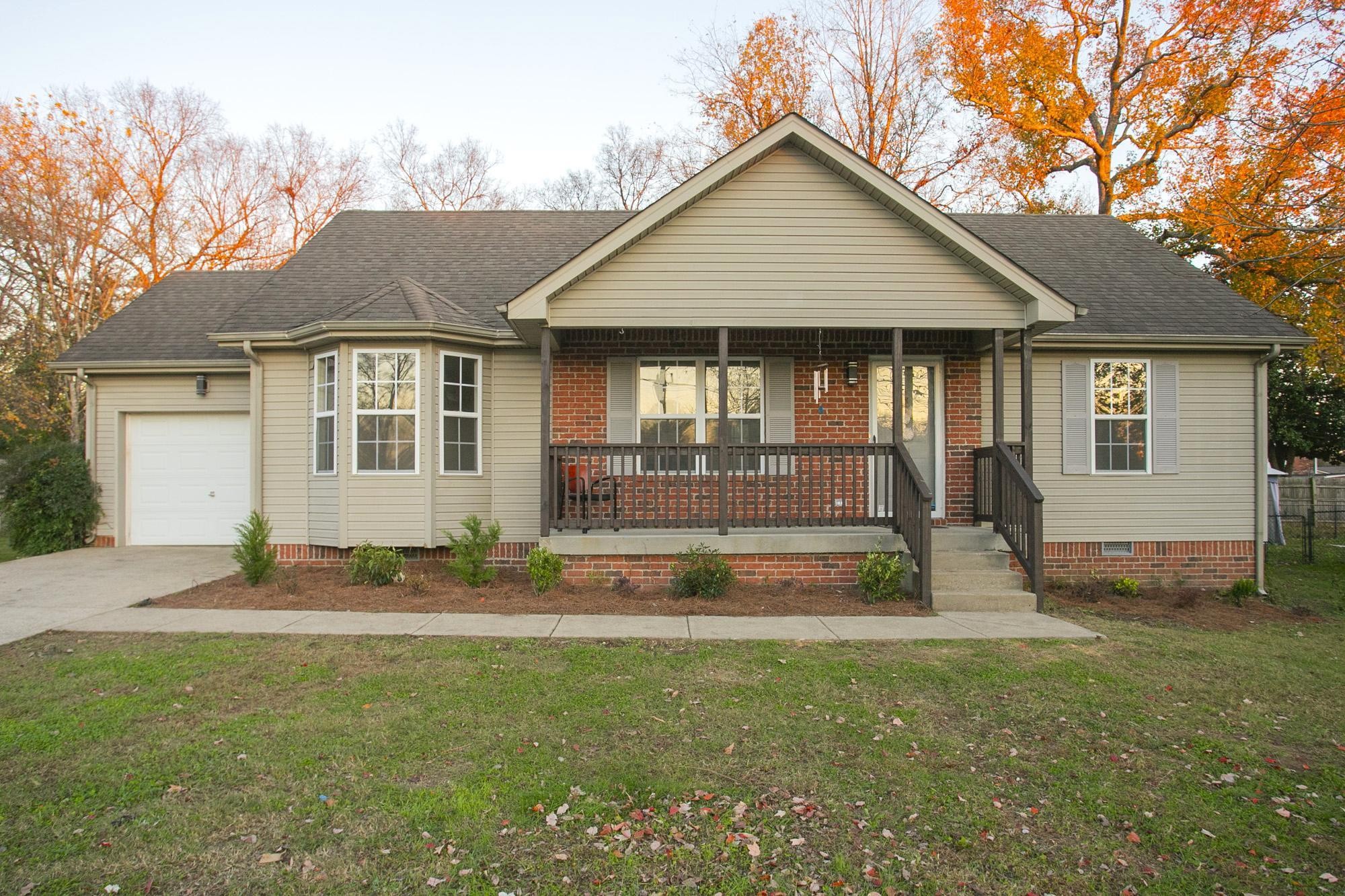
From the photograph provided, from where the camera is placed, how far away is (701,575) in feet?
26.6

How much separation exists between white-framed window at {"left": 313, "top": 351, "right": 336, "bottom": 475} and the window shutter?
221 inches

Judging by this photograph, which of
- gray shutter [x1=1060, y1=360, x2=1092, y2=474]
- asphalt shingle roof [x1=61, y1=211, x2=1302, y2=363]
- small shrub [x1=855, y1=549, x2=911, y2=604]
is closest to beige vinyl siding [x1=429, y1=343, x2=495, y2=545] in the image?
asphalt shingle roof [x1=61, y1=211, x2=1302, y2=363]

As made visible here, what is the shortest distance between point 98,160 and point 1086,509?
25406mm

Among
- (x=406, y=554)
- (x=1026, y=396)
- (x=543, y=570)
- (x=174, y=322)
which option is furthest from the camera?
(x=174, y=322)

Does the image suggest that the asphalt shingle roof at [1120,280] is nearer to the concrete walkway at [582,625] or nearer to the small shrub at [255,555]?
the concrete walkway at [582,625]

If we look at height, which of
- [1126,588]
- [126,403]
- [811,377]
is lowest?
[1126,588]

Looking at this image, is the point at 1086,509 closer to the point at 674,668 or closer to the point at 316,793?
the point at 674,668

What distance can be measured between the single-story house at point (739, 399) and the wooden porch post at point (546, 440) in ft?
0.24

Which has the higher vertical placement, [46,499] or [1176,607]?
[46,499]

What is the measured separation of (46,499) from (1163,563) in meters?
15.8

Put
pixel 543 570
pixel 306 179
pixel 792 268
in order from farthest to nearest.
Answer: pixel 306 179 → pixel 792 268 → pixel 543 570

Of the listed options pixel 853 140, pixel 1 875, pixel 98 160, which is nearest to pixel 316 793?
pixel 1 875

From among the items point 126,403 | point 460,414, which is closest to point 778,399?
point 460,414

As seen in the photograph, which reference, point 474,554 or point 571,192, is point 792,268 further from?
point 571,192
